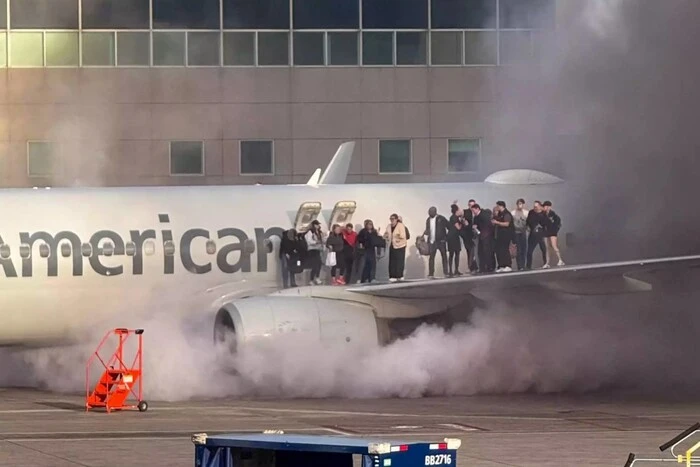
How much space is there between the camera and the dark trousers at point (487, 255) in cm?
2547

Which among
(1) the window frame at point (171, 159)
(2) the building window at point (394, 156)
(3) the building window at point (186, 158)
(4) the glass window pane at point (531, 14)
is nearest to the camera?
(4) the glass window pane at point (531, 14)

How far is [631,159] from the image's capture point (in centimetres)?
2559

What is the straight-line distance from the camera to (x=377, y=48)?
38.5 m

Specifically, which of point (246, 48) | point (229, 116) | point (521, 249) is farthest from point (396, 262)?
point (246, 48)

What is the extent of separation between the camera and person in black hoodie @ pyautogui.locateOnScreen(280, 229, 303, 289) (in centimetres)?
2536

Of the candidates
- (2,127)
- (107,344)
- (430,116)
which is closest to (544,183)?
(107,344)

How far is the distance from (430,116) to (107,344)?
15.3 meters

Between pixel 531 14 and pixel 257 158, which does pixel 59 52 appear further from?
pixel 531 14

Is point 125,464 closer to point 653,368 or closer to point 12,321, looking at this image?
point 12,321

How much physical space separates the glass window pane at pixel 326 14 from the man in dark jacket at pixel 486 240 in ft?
45.9

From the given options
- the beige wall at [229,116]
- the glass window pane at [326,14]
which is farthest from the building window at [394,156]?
the glass window pane at [326,14]

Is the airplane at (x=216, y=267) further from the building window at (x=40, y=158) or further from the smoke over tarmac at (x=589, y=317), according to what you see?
the building window at (x=40, y=158)

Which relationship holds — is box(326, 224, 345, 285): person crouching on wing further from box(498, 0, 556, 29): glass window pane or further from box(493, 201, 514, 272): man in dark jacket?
box(498, 0, 556, 29): glass window pane

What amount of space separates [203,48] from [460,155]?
6630 mm
